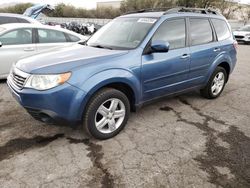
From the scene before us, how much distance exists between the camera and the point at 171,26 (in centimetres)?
431

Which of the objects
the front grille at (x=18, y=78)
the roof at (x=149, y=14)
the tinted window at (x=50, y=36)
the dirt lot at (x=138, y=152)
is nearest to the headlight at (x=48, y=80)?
the front grille at (x=18, y=78)

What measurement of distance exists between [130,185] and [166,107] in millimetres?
2413

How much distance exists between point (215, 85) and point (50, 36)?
13.8ft

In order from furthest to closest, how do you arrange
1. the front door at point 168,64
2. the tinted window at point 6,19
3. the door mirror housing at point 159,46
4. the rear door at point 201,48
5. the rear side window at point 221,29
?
1. the tinted window at point 6,19
2. the rear side window at point 221,29
3. the rear door at point 201,48
4. the front door at point 168,64
5. the door mirror housing at point 159,46

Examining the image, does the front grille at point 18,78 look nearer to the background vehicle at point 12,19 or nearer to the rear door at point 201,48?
the rear door at point 201,48

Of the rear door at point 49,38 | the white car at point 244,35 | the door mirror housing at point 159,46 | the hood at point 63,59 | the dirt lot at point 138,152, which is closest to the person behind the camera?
the dirt lot at point 138,152

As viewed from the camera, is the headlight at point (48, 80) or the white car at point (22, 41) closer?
the headlight at point (48, 80)

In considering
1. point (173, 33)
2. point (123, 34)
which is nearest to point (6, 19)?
point (123, 34)

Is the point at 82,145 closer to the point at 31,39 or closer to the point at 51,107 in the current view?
the point at 51,107

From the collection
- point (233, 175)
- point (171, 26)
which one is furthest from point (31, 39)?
point (233, 175)

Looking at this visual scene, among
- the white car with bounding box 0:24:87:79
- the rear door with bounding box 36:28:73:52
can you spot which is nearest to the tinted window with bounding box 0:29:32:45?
the white car with bounding box 0:24:87:79

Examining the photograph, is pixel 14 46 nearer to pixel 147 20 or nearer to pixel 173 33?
pixel 147 20

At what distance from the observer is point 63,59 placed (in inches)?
136

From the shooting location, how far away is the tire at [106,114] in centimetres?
342
